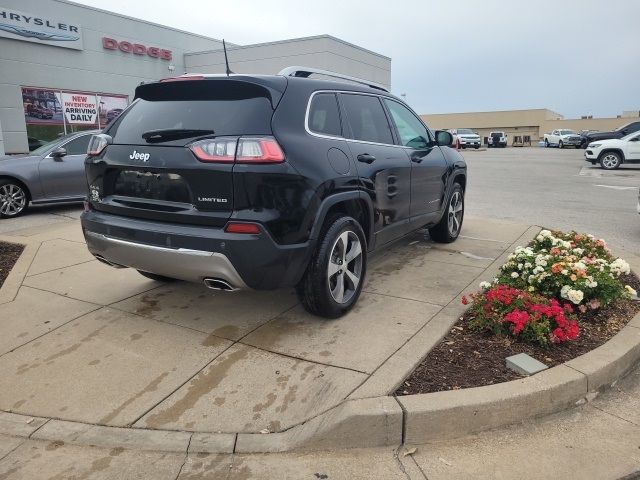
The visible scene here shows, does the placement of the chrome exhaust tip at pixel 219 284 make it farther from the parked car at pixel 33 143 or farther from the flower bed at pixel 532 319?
the parked car at pixel 33 143

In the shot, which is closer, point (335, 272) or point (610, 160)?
point (335, 272)

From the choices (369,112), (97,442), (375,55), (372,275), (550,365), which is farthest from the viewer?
(375,55)

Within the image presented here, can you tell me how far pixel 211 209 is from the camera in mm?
3277

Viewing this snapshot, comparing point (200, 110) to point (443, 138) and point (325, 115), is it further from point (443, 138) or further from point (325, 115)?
point (443, 138)

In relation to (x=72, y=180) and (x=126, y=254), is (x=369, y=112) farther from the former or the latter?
(x=72, y=180)

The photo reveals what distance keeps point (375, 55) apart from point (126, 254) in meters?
25.9

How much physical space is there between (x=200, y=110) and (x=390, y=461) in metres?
2.52

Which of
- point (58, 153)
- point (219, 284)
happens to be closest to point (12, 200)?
point (58, 153)

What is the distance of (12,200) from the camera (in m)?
8.80

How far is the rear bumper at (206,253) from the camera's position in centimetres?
319

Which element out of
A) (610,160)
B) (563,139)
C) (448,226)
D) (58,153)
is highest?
(563,139)

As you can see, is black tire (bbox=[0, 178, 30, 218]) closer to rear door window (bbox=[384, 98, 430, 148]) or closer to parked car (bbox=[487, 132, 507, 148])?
rear door window (bbox=[384, 98, 430, 148])

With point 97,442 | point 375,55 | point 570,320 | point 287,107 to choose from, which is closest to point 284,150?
point 287,107

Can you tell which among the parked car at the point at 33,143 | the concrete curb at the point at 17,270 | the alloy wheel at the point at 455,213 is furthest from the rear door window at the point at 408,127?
the parked car at the point at 33,143
